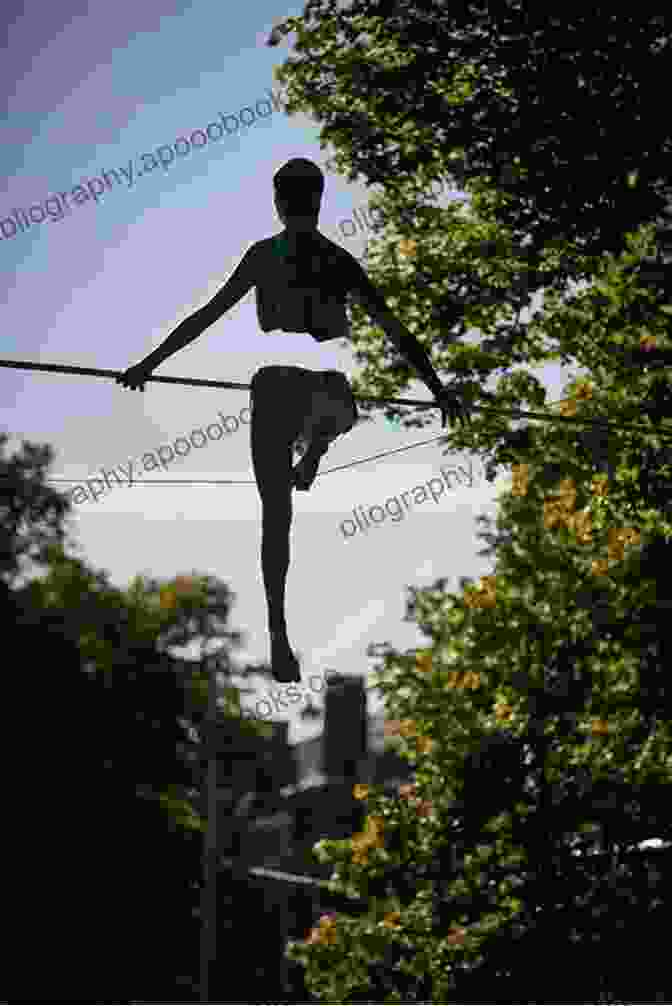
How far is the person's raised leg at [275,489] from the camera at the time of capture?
6273mm

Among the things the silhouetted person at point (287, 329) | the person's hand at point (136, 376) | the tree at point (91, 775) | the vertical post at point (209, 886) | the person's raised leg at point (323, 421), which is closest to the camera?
the silhouetted person at point (287, 329)

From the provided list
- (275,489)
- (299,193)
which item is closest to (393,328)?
(299,193)

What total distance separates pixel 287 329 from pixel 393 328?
704 millimetres

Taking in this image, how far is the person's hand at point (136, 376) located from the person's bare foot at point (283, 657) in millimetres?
1370

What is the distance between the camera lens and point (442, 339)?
661 inches

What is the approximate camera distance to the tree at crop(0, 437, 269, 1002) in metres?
37.2

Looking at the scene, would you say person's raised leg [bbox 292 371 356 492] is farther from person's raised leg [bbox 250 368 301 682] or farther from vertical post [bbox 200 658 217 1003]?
vertical post [bbox 200 658 217 1003]

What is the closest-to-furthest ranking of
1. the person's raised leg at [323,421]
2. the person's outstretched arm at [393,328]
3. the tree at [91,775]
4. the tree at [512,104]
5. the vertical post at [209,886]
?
the person's raised leg at [323,421] < the person's outstretched arm at [393,328] < the tree at [512,104] < the tree at [91,775] < the vertical post at [209,886]

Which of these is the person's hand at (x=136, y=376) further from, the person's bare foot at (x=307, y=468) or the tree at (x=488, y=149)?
the tree at (x=488, y=149)

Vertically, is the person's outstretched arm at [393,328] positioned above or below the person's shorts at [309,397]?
above

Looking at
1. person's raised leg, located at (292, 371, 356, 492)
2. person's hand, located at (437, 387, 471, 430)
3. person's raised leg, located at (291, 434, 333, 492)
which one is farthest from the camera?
person's hand, located at (437, 387, 471, 430)

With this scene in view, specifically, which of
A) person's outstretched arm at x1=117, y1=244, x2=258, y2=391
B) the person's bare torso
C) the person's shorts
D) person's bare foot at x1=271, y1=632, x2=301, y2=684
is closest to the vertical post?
person's bare foot at x1=271, y1=632, x2=301, y2=684

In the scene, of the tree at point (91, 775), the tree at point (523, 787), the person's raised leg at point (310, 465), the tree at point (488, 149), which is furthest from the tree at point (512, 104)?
the tree at point (91, 775)

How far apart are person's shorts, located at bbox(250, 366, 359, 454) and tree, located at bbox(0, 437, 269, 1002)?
3197 cm
